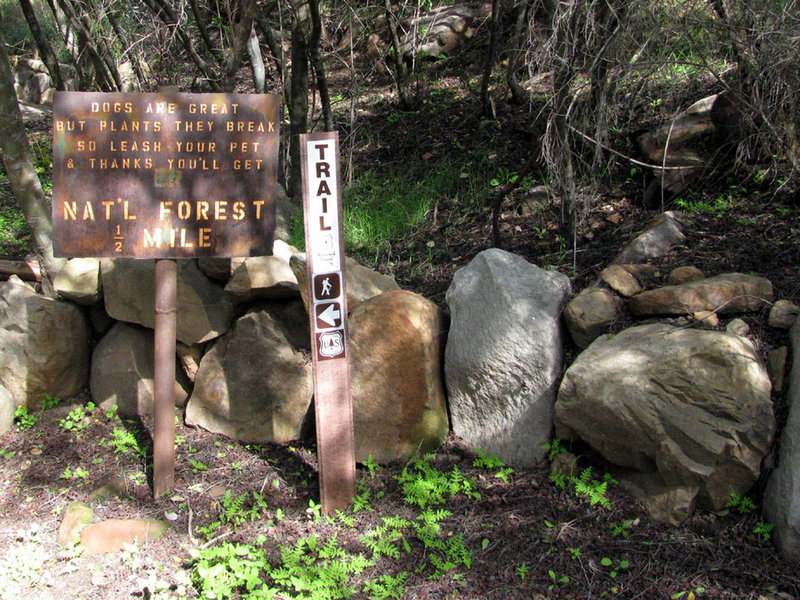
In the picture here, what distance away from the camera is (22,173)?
4.88m

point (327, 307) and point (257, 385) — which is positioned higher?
point (327, 307)

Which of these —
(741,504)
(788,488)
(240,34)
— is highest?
(240,34)

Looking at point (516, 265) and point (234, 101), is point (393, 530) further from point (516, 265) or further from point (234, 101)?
point (234, 101)

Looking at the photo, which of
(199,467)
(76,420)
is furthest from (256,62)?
(199,467)

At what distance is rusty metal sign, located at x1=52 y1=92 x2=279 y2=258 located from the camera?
11.5 ft

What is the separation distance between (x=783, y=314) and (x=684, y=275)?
59 cm

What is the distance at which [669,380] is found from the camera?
11.0 ft

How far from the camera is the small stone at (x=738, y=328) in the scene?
139 inches

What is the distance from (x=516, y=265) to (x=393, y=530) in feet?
5.62

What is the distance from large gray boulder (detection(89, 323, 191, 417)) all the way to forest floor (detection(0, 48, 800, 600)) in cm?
12

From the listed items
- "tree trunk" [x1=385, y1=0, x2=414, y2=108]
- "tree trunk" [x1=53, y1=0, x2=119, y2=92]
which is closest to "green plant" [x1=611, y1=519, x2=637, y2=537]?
"tree trunk" [x1=53, y1=0, x2=119, y2=92]

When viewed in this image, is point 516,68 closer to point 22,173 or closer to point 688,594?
point 22,173

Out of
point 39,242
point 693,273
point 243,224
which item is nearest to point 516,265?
point 693,273

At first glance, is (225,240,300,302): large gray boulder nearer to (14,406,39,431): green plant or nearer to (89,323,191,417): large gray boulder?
(89,323,191,417): large gray boulder
